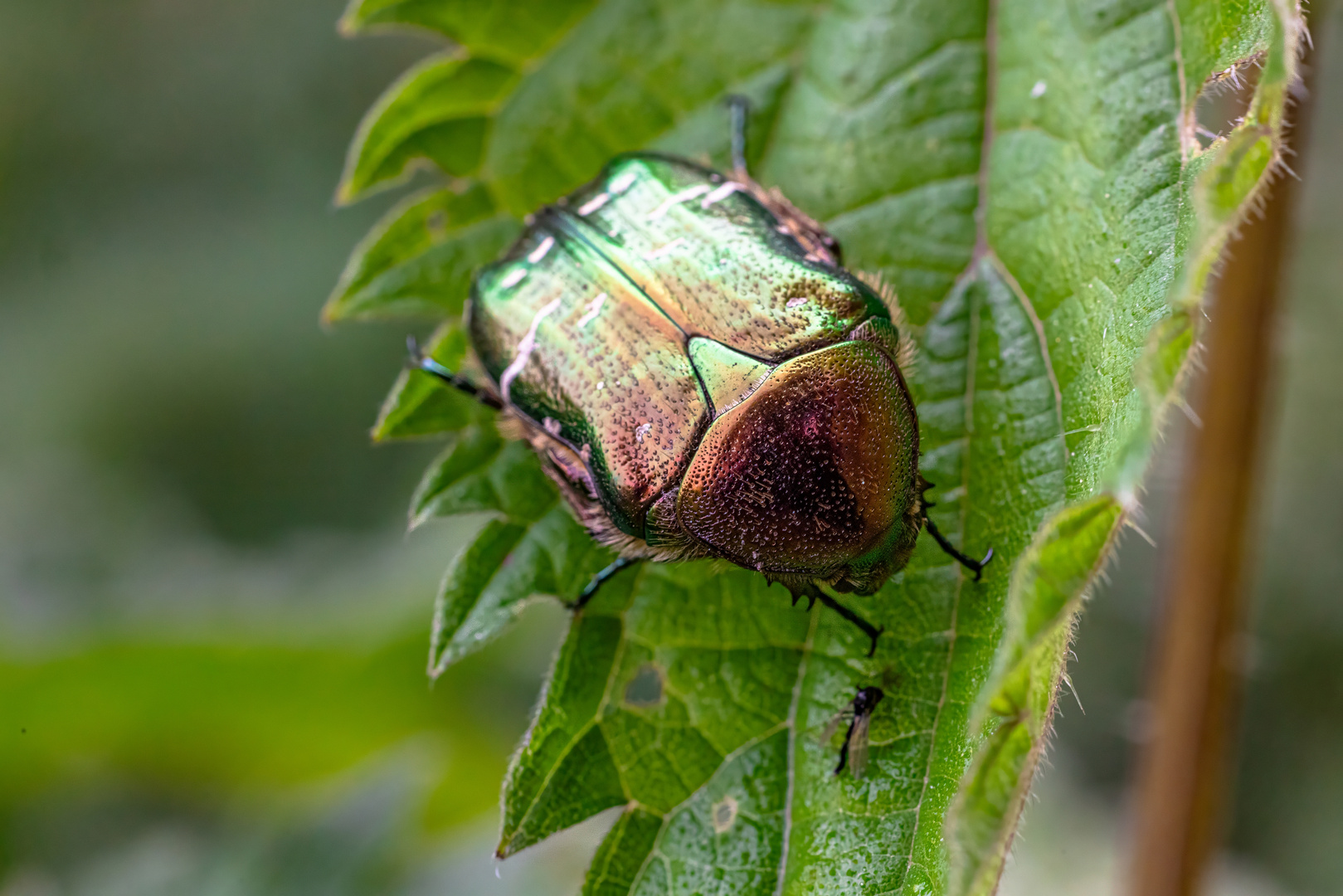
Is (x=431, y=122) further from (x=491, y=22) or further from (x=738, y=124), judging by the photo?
(x=738, y=124)

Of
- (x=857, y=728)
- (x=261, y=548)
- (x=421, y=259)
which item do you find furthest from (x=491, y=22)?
(x=261, y=548)

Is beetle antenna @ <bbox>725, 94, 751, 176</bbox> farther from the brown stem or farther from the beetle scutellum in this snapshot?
the brown stem

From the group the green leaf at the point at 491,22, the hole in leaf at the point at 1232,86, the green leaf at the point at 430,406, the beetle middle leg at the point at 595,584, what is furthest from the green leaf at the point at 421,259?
the hole in leaf at the point at 1232,86

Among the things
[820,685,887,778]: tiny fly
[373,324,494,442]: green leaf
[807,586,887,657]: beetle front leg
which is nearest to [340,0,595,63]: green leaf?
[373,324,494,442]: green leaf

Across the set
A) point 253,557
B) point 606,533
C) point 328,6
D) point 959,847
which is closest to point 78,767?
point 253,557

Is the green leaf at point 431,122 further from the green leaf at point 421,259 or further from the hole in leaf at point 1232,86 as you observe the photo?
the hole in leaf at point 1232,86

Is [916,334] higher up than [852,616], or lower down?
higher up
